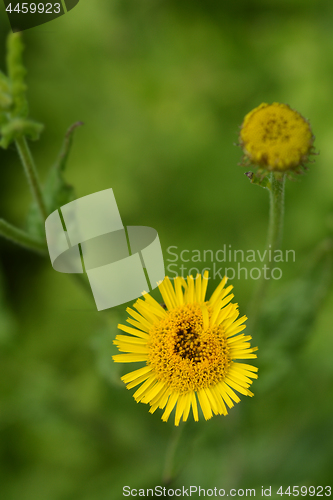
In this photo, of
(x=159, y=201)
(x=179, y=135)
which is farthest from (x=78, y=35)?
(x=159, y=201)

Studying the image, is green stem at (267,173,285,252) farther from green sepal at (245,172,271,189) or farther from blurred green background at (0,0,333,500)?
blurred green background at (0,0,333,500)

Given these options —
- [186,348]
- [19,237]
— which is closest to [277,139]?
[186,348]

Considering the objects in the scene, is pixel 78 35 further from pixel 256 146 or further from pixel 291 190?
pixel 256 146
